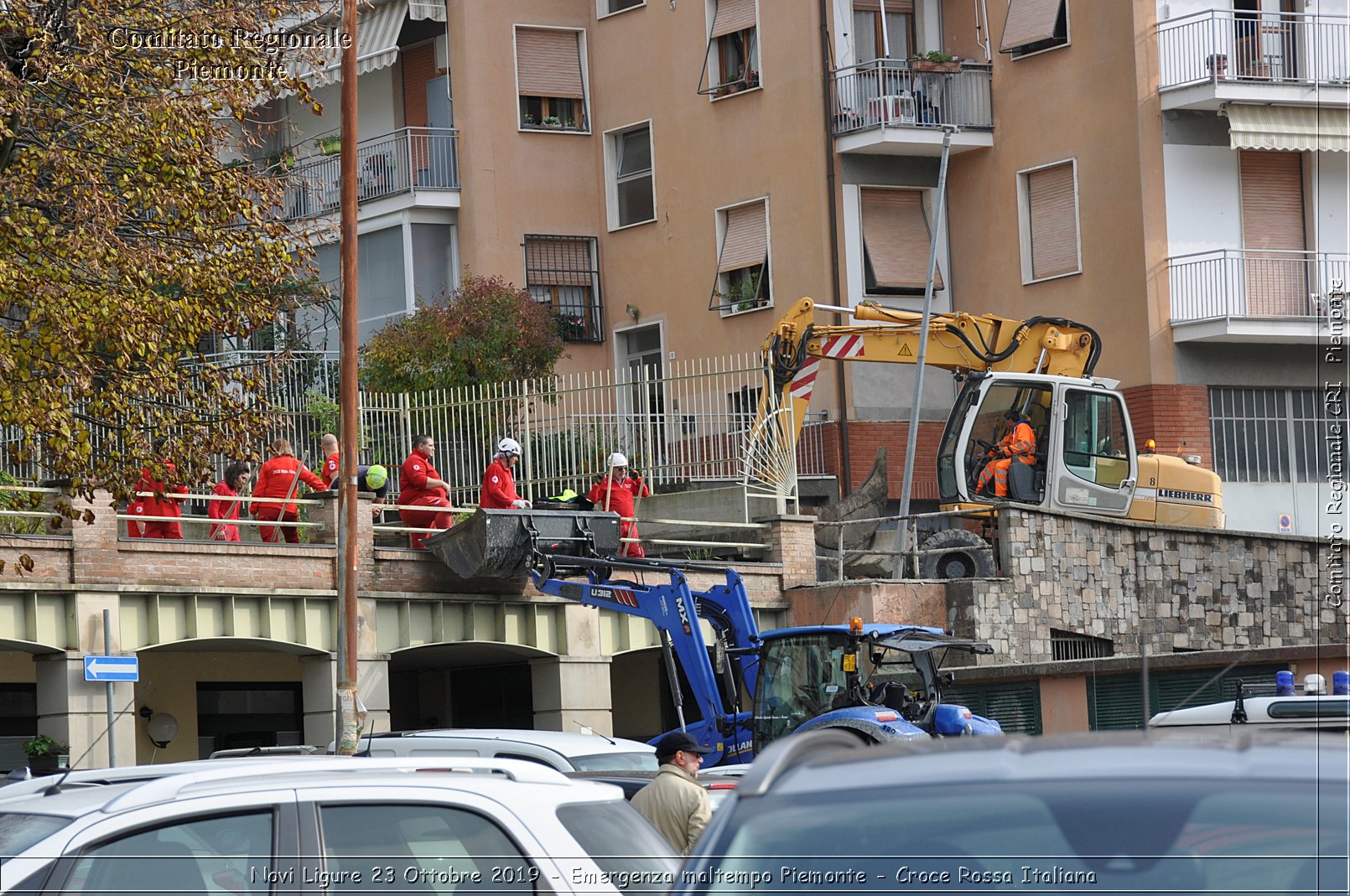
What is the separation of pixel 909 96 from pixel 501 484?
550 inches

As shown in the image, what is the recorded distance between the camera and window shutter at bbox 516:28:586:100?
123 ft

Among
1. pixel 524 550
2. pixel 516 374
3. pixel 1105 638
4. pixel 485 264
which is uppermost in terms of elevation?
pixel 485 264

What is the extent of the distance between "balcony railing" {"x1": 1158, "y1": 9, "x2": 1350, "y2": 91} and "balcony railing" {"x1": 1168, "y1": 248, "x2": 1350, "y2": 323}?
2924 mm

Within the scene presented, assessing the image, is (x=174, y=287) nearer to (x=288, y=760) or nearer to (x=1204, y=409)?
(x=288, y=760)

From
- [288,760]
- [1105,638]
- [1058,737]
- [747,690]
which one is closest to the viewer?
[1058,737]

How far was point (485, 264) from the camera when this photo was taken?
36.5 meters

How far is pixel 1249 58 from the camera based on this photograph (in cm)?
3186

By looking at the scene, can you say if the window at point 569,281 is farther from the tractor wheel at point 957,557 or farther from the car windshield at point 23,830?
the car windshield at point 23,830

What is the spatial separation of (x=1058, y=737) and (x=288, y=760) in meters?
3.22

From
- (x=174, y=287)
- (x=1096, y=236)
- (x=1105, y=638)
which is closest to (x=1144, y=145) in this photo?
(x=1096, y=236)

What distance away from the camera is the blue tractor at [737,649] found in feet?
58.1

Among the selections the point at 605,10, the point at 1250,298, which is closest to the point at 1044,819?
the point at 1250,298

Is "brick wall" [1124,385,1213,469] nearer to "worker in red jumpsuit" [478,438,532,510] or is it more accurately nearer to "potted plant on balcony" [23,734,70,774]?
"worker in red jumpsuit" [478,438,532,510]

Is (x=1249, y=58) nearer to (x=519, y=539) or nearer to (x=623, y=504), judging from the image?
(x=623, y=504)
